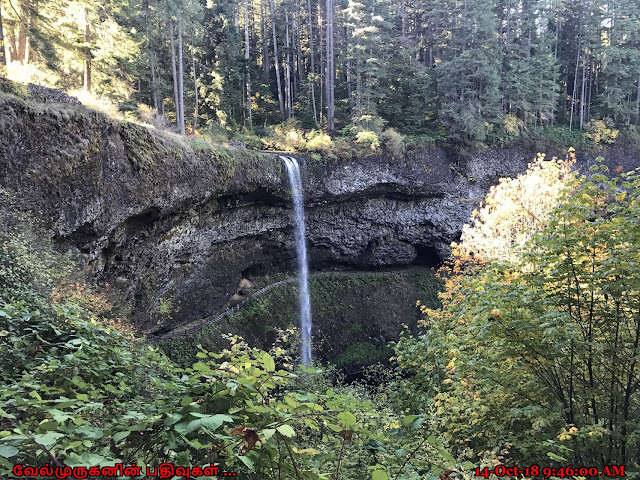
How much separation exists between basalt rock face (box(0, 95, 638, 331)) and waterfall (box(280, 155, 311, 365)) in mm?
426

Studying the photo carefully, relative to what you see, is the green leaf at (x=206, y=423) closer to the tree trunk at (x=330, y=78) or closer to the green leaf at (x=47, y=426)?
the green leaf at (x=47, y=426)

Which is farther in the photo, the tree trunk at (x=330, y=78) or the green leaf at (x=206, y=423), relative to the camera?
the tree trunk at (x=330, y=78)

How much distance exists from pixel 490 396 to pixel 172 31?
19.2 m

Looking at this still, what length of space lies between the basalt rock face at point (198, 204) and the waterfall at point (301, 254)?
16.8 inches

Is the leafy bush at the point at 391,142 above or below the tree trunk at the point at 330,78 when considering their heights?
below

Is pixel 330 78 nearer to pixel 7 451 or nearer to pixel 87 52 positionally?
pixel 87 52

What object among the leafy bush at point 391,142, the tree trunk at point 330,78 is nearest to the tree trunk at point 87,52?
the tree trunk at point 330,78

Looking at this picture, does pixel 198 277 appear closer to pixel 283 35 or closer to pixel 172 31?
pixel 172 31

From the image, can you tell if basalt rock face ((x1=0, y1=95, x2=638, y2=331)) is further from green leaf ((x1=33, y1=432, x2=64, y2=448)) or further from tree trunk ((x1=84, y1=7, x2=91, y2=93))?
green leaf ((x1=33, y1=432, x2=64, y2=448))

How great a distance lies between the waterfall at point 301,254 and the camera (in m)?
16.3

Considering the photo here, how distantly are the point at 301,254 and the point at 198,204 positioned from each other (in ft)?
22.9

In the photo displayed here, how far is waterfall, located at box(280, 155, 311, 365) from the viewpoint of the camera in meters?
16.3

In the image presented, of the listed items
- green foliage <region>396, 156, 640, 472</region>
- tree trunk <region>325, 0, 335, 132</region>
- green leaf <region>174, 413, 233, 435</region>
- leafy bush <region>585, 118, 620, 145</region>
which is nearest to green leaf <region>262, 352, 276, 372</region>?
green leaf <region>174, 413, 233, 435</region>

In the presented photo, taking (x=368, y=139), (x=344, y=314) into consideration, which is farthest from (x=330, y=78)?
(x=344, y=314)
